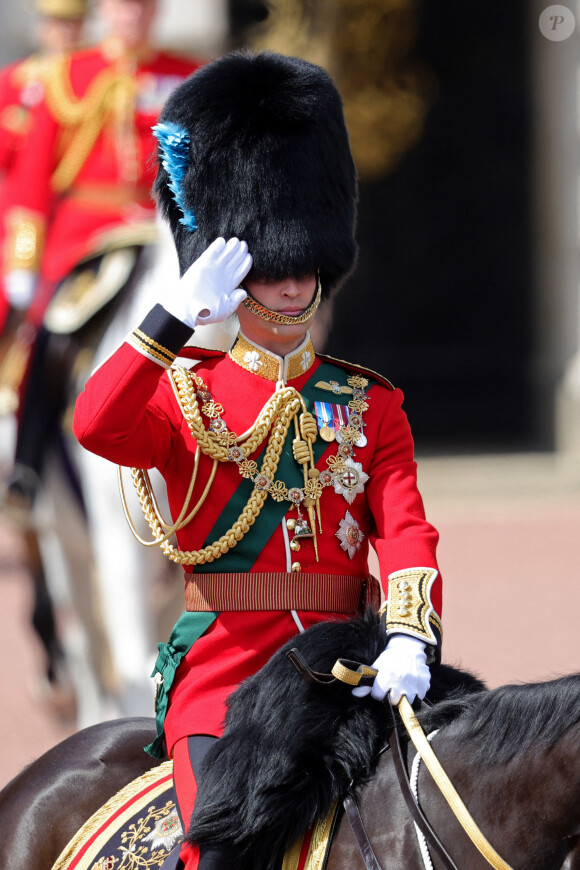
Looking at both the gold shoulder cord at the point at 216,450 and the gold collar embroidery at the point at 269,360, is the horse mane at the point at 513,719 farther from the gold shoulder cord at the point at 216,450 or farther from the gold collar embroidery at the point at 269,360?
the gold collar embroidery at the point at 269,360

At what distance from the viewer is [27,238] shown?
460cm

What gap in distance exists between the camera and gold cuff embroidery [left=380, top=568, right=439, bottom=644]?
1.82 metres

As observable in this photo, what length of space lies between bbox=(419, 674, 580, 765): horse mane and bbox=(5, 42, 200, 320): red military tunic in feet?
9.74

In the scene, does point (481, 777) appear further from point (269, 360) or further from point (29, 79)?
point (29, 79)

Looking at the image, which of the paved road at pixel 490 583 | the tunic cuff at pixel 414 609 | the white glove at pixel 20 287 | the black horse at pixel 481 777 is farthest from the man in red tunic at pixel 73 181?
the black horse at pixel 481 777

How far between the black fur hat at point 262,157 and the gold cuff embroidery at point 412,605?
1.46ft

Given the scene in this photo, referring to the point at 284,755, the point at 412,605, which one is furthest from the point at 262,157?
the point at 284,755

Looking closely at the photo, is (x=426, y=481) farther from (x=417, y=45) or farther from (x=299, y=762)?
(x=299, y=762)

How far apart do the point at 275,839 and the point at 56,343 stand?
271cm

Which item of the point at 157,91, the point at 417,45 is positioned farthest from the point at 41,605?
the point at 417,45

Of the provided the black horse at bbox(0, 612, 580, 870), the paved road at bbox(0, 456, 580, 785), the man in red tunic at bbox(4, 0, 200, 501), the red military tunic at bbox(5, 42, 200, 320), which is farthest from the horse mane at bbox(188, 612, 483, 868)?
the red military tunic at bbox(5, 42, 200, 320)

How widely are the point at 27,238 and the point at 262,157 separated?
273 centimetres

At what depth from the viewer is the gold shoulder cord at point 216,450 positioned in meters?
1.93

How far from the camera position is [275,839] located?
1752 millimetres
